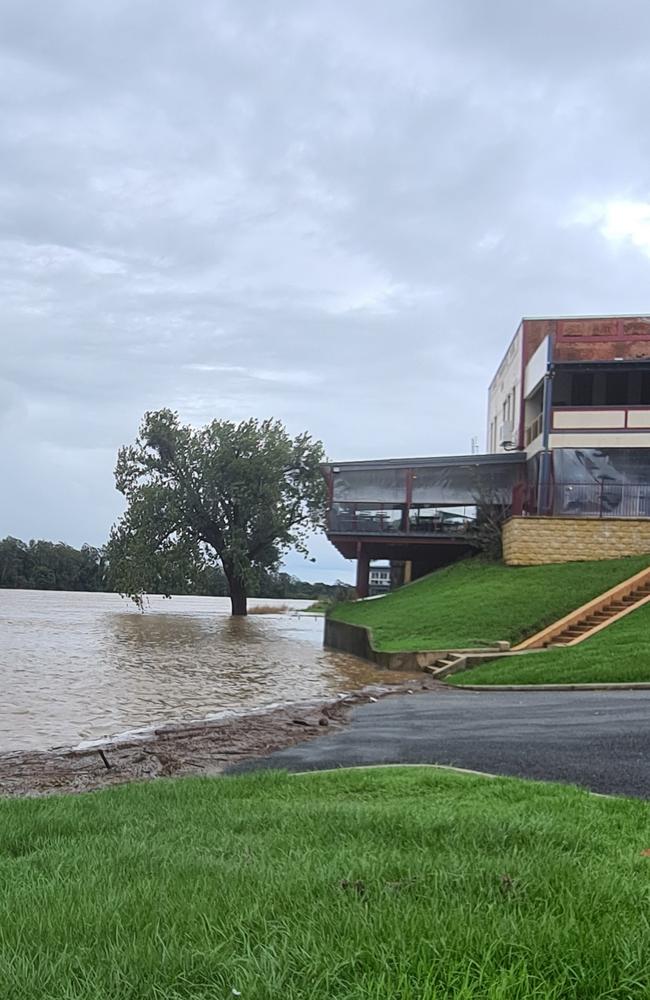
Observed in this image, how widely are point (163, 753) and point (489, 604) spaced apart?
15.4 m

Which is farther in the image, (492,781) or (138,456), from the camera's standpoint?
(138,456)

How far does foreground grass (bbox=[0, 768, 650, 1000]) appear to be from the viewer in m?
2.67

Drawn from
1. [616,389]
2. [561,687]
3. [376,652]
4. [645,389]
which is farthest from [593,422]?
[561,687]

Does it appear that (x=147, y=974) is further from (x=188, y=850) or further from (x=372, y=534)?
(x=372, y=534)

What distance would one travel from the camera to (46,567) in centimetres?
11238

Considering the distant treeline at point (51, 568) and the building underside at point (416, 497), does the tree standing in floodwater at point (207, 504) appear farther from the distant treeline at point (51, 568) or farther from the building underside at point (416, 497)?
the distant treeline at point (51, 568)

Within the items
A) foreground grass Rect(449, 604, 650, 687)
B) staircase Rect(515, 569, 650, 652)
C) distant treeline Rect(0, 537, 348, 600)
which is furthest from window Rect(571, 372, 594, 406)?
distant treeline Rect(0, 537, 348, 600)

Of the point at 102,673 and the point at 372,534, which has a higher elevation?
the point at 372,534

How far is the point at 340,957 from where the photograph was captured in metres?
2.78

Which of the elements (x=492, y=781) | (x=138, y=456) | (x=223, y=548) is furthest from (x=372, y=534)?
(x=492, y=781)

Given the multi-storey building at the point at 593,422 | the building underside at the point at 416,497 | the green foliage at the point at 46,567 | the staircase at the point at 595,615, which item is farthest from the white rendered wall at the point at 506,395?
the green foliage at the point at 46,567

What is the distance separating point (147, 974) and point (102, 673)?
58.8 ft

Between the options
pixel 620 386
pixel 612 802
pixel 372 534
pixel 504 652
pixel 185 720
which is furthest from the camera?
pixel 372 534

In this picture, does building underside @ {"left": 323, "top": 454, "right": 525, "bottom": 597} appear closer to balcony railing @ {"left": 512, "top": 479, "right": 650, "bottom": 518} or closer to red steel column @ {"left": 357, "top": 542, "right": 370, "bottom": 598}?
red steel column @ {"left": 357, "top": 542, "right": 370, "bottom": 598}
